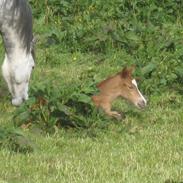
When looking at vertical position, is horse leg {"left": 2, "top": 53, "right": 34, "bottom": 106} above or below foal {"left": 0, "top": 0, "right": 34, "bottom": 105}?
below

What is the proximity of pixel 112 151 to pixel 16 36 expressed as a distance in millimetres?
1741

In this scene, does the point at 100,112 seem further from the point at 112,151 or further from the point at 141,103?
A: the point at 112,151

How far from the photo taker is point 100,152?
280 inches

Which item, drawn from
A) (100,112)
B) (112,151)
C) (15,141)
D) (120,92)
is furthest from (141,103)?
(15,141)

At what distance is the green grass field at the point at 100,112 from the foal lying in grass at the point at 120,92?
16 centimetres

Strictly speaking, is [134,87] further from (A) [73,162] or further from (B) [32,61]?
(A) [73,162]

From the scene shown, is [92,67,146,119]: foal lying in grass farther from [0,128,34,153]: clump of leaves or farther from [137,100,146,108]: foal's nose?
[0,128,34,153]: clump of leaves

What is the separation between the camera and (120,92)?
8.40 meters

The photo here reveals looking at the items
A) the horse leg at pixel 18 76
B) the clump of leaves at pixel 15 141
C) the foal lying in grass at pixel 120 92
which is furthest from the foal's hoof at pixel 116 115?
the clump of leaves at pixel 15 141

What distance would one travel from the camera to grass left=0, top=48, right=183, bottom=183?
6.36 metres

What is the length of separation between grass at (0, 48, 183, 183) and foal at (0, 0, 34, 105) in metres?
0.51

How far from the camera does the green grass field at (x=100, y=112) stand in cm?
656

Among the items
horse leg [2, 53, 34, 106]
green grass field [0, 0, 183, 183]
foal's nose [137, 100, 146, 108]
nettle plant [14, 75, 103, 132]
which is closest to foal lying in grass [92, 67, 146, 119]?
foal's nose [137, 100, 146, 108]

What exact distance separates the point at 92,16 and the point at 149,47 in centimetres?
243
